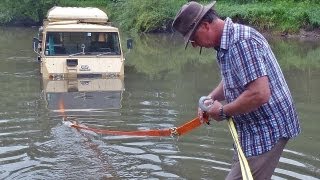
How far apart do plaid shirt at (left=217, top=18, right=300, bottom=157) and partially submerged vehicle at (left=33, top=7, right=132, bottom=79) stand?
11064 mm

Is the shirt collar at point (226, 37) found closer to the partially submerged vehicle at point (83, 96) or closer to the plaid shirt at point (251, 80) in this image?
the plaid shirt at point (251, 80)

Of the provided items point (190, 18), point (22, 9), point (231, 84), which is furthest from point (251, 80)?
point (22, 9)

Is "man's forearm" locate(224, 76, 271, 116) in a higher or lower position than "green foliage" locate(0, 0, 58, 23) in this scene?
higher

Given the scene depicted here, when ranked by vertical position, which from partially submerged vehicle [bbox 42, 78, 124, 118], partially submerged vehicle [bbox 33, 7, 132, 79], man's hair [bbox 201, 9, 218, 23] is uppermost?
man's hair [bbox 201, 9, 218, 23]

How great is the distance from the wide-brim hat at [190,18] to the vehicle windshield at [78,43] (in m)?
11.3

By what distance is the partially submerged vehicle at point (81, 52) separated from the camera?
15.0 m

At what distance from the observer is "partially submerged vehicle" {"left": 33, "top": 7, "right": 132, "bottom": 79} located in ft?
49.1

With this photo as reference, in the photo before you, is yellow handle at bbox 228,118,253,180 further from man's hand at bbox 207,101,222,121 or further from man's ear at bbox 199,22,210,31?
man's ear at bbox 199,22,210,31

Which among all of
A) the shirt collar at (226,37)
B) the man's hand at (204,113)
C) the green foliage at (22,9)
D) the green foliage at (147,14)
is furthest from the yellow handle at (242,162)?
the green foliage at (22,9)

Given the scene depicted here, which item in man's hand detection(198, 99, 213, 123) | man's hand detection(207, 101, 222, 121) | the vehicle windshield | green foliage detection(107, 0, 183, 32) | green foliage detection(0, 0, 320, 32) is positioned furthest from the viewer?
green foliage detection(107, 0, 183, 32)

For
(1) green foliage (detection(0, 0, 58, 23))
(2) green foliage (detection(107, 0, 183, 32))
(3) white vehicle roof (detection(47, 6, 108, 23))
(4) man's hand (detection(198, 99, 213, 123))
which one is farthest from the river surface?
(1) green foliage (detection(0, 0, 58, 23))

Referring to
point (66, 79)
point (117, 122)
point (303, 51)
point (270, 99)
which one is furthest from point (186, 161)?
point (303, 51)

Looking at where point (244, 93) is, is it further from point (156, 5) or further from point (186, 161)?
point (156, 5)

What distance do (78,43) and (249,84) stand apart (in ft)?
38.7
